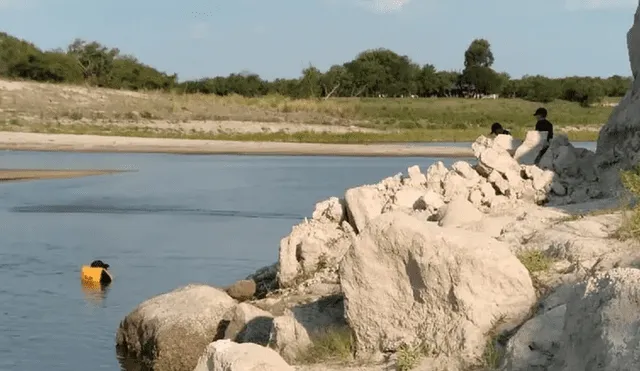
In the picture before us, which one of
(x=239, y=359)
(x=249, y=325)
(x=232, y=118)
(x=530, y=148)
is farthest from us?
(x=232, y=118)

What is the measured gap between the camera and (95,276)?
18.1m

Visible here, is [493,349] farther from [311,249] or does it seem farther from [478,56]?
[478,56]

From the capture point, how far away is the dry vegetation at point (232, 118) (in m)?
57.0

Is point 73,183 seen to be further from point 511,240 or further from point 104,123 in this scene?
point 511,240

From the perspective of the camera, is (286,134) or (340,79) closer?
(286,134)

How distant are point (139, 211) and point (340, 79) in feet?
229

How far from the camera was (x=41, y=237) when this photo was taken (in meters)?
24.0

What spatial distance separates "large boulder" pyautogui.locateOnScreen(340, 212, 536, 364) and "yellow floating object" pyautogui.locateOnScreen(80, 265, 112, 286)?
31.7 feet

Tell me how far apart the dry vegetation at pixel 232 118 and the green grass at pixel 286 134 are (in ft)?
0.15

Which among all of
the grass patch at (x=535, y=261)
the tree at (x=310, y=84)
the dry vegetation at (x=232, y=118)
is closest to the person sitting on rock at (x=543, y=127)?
the grass patch at (x=535, y=261)

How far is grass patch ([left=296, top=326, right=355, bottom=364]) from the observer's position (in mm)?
9203

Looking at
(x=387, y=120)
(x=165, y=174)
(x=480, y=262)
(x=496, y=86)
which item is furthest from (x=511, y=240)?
(x=496, y=86)

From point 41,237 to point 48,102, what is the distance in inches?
1455

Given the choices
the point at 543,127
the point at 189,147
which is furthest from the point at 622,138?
the point at 189,147
